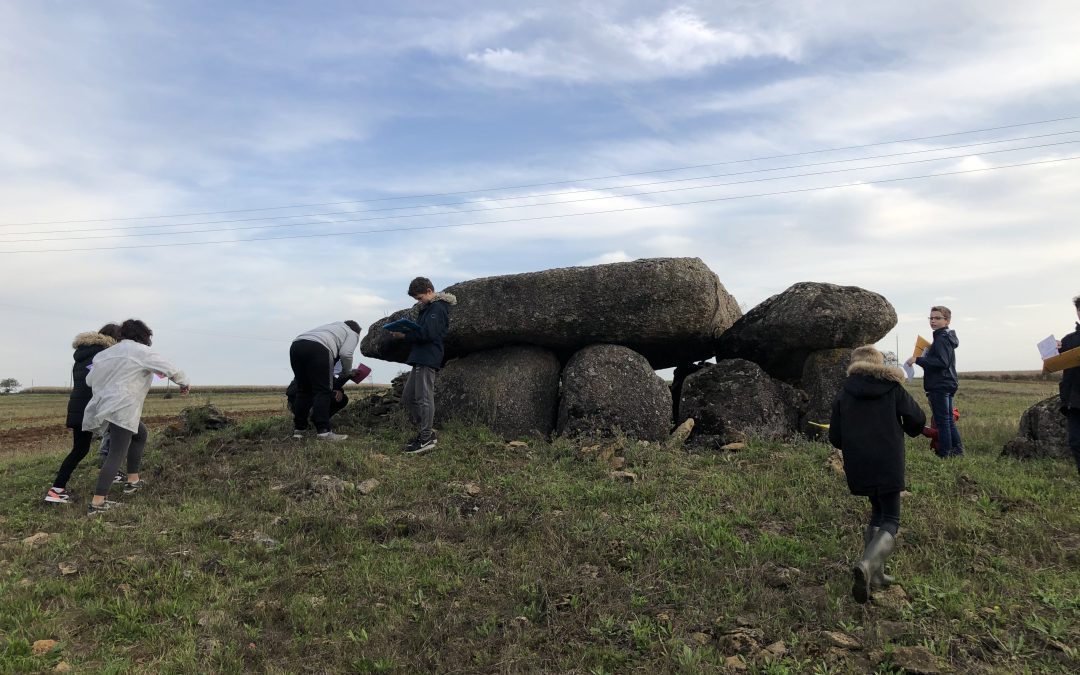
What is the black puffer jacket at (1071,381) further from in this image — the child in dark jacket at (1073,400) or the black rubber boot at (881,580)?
the black rubber boot at (881,580)

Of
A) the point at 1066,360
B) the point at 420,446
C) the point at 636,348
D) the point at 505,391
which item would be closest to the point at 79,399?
the point at 420,446

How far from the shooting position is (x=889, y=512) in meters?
6.02

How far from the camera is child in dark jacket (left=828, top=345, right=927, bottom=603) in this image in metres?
5.96

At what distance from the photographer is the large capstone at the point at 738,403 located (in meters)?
11.4

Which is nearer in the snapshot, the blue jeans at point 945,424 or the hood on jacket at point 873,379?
the hood on jacket at point 873,379

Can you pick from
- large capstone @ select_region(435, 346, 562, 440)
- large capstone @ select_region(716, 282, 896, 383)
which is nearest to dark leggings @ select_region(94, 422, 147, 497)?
large capstone @ select_region(435, 346, 562, 440)

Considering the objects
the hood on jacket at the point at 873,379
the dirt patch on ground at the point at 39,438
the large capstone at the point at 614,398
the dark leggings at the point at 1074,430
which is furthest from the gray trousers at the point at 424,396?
the dark leggings at the point at 1074,430

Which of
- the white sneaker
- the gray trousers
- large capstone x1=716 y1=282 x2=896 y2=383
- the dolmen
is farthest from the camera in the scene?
large capstone x1=716 y1=282 x2=896 y2=383

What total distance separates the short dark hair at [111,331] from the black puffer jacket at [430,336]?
421 cm

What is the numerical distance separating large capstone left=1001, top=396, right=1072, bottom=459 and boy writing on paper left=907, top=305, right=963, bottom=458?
0.74 metres

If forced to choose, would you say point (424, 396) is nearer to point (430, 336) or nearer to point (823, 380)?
point (430, 336)

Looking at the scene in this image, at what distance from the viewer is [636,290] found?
11.8 m

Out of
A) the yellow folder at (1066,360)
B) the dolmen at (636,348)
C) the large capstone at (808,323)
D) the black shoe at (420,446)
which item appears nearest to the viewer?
the yellow folder at (1066,360)

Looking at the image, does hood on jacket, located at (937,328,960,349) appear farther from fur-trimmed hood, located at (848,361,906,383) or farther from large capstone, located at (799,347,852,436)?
fur-trimmed hood, located at (848,361,906,383)
